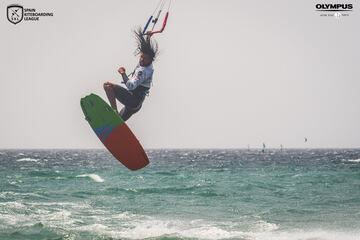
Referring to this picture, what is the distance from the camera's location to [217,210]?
27.7 m

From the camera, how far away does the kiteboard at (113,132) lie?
9.31 m

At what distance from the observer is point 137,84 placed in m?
8.28

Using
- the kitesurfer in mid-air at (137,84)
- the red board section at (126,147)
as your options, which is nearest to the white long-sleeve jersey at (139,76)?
the kitesurfer in mid-air at (137,84)

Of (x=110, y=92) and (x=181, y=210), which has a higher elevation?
(x=110, y=92)

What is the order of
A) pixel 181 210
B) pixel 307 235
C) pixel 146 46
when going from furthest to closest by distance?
pixel 181 210, pixel 307 235, pixel 146 46

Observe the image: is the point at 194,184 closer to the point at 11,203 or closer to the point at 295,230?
the point at 11,203

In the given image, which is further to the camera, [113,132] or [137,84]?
[113,132]

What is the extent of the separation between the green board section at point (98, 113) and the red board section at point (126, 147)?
0.55 ft

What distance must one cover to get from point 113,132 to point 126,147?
0.38 metres

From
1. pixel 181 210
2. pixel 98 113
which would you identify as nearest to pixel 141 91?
pixel 98 113

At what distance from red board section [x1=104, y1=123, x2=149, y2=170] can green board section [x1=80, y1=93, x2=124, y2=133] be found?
17 cm

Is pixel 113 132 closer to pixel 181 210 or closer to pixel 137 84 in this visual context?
pixel 137 84

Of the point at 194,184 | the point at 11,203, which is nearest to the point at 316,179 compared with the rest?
the point at 194,184

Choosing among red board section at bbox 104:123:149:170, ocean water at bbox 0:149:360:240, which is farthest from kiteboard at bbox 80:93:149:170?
ocean water at bbox 0:149:360:240
